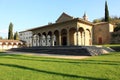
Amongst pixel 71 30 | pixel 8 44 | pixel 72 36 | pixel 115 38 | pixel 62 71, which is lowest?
pixel 62 71

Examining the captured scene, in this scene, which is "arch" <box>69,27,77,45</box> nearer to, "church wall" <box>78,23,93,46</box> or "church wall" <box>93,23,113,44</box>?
"church wall" <box>78,23,93,46</box>

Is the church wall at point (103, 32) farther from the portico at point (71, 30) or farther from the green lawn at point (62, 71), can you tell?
the green lawn at point (62, 71)

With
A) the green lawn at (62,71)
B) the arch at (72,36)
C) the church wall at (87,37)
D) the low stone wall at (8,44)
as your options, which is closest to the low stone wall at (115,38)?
the church wall at (87,37)

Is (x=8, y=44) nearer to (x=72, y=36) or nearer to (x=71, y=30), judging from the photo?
(x=72, y=36)

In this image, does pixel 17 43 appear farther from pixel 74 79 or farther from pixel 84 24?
pixel 74 79

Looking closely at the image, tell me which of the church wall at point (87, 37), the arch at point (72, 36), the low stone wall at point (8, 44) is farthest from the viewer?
the low stone wall at point (8, 44)

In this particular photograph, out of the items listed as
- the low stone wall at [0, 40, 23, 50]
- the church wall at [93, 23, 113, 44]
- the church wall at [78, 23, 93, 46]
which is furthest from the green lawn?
the low stone wall at [0, 40, 23, 50]

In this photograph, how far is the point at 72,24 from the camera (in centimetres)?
3050

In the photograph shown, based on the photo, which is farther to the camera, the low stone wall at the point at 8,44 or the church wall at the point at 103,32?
the low stone wall at the point at 8,44

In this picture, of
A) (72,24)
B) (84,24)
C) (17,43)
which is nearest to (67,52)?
(72,24)

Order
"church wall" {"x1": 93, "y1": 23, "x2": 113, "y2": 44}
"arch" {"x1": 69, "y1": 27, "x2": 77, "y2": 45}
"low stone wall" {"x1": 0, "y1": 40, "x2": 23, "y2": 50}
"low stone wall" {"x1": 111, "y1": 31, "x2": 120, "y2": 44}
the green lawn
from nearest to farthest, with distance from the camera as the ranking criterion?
the green lawn
"low stone wall" {"x1": 111, "y1": 31, "x2": 120, "y2": 44}
"arch" {"x1": 69, "y1": 27, "x2": 77, "y2": 45}
"church wall" {"x1": 93, "y1": 23, "x2": 113, "y2": 44}
"low stone wall" {"x1": 0, "y1": 40, "x2": 23, "y2": 50}

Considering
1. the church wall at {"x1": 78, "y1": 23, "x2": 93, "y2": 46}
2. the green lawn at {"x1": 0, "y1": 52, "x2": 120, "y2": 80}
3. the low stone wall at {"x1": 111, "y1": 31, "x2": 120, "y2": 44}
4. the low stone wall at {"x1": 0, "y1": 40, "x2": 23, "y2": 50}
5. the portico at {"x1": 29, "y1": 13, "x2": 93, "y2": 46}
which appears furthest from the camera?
the low stone wall at {"x1": 0, "y1": 40, "x2": 23, "y2": 50}

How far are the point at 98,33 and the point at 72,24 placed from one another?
422 inches

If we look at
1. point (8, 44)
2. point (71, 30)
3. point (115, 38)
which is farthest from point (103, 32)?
point (8, 44)
